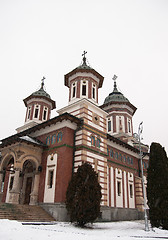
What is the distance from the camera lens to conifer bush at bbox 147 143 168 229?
14.9 metres

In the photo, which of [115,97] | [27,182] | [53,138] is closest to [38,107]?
[53,138]

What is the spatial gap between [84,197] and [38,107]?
60.0 ft

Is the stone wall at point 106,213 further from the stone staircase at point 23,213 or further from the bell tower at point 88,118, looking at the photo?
the bell tower at point 88,118

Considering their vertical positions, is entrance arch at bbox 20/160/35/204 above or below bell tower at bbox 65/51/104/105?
below

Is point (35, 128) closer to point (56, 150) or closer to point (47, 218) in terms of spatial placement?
point (56, 150)

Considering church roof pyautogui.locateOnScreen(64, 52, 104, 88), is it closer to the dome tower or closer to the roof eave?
the roof eave

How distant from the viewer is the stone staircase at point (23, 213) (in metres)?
15.2

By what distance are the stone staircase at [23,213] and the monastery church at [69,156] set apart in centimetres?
85

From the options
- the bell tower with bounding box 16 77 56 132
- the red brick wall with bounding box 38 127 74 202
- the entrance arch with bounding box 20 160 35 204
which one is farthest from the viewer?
the bell tower with bounding box 16 77 56 132

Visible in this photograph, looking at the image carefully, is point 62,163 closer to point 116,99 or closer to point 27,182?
point 27,182

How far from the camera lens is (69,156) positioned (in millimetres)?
19859

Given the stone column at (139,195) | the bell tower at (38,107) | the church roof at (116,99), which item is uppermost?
the church roof at (116,99)

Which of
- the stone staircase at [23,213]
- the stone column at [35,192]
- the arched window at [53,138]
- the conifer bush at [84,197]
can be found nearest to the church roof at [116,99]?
the arched window at [53,138]

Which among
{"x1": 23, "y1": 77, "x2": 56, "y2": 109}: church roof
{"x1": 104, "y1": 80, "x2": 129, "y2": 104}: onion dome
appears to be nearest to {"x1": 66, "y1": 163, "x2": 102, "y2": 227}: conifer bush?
{"x1": 23, "y1": 77, "x2": 56, "y2": 109}: church roof
